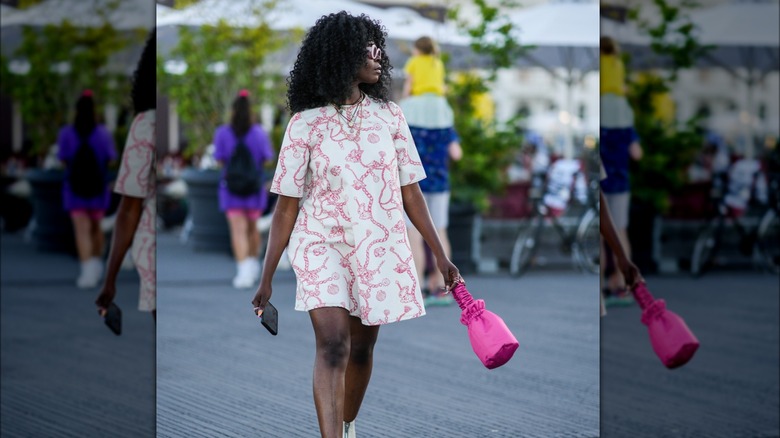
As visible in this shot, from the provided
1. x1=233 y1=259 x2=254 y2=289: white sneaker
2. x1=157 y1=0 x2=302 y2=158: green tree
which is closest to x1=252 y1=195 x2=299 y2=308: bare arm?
x1=233 y1=259 x2=254 y2=289: white sneaker

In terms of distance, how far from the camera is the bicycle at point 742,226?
9.88 m

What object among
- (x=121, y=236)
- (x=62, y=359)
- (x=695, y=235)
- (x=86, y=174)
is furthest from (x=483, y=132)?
(x=121, y=236)

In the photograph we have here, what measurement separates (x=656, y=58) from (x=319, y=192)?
3142 millimetres

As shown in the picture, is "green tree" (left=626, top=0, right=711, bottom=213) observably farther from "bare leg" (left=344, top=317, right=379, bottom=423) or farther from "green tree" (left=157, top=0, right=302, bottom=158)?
"green tree" (left=157, top=0, right=302, bottom=158)

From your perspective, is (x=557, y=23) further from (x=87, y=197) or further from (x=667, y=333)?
(x=667, y=333)

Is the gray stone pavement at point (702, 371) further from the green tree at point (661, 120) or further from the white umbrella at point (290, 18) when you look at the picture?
the white umbrella at point (290, 18)

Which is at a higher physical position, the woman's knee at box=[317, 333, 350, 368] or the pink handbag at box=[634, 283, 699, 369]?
the woman's knee at box=[317, 333, 350, 368]

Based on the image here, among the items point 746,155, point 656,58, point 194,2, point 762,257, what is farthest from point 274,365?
point 746,155

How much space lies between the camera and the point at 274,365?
5.61 meters

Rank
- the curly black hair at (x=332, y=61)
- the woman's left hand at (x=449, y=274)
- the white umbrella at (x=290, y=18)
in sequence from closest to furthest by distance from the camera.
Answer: the curly black hair at (x=332, y=61)
the woman's left hand at (x=449, y=274)
the white umbrella at (x=290, y=18)

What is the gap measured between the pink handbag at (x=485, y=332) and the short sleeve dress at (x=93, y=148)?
2.05 meters

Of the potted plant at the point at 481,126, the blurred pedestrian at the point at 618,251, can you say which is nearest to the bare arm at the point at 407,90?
the blurred pedestrian at the point at 618,251

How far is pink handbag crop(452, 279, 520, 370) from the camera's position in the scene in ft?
12.4

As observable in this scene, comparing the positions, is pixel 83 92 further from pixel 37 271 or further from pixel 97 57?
pixel 37 271
